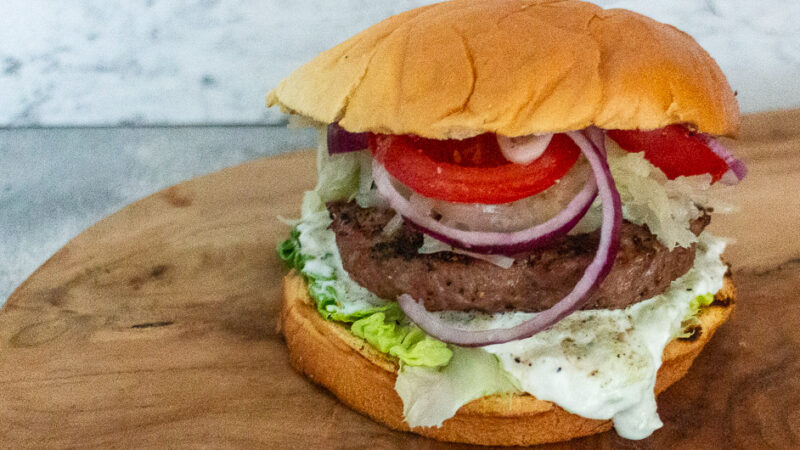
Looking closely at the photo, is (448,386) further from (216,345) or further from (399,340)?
(216,345)

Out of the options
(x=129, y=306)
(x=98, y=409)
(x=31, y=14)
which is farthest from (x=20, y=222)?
(x=98, y=409)

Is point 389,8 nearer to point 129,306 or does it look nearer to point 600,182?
point 129,306

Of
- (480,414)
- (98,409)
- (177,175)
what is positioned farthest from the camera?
(177,175)

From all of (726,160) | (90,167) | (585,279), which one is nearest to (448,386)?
(585,279)

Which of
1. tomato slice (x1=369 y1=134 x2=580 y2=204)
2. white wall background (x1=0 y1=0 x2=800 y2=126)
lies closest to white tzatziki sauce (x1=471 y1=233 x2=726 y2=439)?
tomato slice (x1=369 y1=134 x2=580 y2=204)

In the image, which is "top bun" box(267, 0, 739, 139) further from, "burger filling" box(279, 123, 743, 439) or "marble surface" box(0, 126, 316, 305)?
"marble surface" box(0, 126, 316, 305)

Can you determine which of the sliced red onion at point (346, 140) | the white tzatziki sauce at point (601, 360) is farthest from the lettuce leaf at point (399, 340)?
the sliced red onion at point (346, 140)
